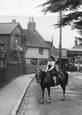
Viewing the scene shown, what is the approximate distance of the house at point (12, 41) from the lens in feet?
156

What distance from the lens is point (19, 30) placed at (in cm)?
5166

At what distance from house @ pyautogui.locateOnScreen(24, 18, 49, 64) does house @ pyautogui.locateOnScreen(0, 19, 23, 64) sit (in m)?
8.25

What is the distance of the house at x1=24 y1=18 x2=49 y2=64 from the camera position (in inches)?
2366

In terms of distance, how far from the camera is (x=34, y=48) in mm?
61219

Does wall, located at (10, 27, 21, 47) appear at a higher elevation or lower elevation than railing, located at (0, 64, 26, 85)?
higher

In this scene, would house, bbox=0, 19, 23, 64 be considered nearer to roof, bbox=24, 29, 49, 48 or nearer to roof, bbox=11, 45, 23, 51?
roof, bbox=11, 45, 23, 51

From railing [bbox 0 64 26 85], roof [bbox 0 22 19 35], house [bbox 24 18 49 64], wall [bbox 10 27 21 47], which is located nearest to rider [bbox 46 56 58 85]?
railing [bbox 0 64 26 85]

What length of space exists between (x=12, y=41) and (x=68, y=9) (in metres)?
34.4

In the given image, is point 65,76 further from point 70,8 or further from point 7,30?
point 7,30

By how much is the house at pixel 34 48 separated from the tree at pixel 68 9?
136 ft

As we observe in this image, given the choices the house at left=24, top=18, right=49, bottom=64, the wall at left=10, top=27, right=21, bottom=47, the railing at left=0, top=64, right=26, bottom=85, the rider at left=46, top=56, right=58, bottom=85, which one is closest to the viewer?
the rider at left=46, top=56, right=58, bottom=85

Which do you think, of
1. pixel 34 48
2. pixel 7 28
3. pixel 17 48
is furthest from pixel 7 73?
pixel 34 48

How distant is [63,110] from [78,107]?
92 cm

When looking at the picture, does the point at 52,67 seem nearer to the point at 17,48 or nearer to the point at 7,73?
the point at 7,73
